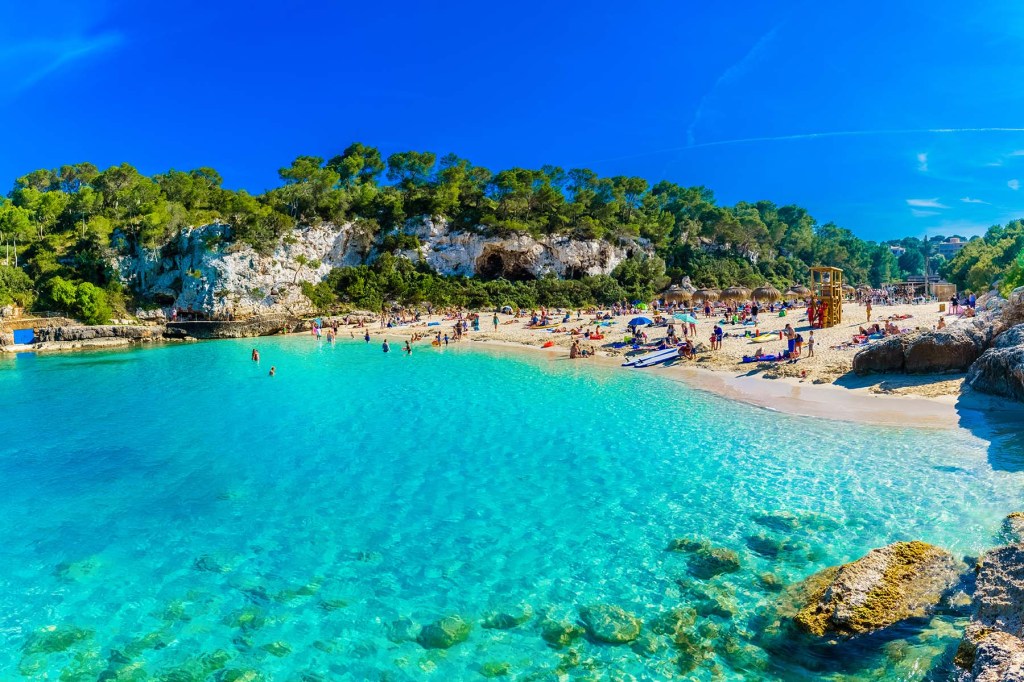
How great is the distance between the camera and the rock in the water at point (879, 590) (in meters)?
6.23

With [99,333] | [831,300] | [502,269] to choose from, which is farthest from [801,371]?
[99,333]

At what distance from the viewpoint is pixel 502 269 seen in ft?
212

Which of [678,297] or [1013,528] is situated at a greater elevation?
[678,297]

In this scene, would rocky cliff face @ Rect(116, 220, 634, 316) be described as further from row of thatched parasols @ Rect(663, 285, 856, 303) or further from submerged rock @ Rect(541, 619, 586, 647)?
submerged rock @ Rect(541, 619, 586, 647)

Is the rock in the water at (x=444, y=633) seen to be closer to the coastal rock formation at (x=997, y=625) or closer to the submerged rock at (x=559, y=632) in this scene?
the submerged rock at (x=559, y=632)

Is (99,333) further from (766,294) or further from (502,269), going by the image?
(766,294)

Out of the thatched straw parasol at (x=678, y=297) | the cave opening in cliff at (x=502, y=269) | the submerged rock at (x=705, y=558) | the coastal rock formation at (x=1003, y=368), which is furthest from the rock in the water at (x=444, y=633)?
the cave opening in cliff at (x=502, y=269)

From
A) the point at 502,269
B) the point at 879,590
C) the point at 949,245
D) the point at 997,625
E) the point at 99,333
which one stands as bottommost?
the point at 879,590

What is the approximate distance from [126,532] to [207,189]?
64.5 metres

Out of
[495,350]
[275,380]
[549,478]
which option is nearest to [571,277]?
[495,350]

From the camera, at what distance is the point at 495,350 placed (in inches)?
1407

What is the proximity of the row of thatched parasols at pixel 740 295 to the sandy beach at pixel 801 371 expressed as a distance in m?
8.54

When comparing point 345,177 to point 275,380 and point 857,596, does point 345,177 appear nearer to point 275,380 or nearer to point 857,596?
point 275,380

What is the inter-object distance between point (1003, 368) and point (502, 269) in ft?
173
